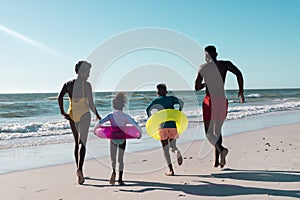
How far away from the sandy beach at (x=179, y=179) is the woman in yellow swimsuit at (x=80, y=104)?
1.82 feet

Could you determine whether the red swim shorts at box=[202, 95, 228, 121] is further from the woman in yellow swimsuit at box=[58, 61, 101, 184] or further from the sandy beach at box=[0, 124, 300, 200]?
the woman in yellow swimsuit at box=[58, 61, 101, 184]

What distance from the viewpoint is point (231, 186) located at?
4.68 m

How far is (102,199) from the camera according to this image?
430 centimetres

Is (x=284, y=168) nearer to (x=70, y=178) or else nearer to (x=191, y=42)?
(x=191, y=42)

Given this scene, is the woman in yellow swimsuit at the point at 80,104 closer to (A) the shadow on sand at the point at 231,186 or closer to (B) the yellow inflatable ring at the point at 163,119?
(A) the shadow on sand at the point at 231,186

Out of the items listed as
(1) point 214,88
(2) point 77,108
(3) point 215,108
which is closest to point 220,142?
(3) point 215,108

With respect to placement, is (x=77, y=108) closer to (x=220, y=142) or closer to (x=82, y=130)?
(x=82, y=130)

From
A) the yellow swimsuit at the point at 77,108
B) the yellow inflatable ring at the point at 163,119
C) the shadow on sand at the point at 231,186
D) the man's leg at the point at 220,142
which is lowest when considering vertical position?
the shadow on sand at the point at 231,186

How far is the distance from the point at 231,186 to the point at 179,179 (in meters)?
0.82

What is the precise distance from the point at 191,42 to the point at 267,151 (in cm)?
274

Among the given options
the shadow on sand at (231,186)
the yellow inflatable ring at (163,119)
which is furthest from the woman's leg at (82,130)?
the yellow inflatable ring at (163,119)

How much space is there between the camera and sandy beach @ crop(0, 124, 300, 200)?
4441 mm

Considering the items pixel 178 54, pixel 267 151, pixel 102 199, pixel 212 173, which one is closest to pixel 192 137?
pixel 267 151

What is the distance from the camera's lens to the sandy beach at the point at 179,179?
4441mm
